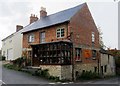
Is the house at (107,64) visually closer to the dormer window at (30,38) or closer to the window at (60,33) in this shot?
the window at (60,33)

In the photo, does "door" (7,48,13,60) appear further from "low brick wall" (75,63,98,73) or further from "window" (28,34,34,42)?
"low brick wall" (75,63,98,73)

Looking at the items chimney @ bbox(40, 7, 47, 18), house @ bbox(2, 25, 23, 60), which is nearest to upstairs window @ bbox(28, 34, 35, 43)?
chimney @ bbox(40, 7, 47, 18)

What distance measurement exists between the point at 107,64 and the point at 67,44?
14.5m

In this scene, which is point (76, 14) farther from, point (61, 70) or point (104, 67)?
point (104, 67)

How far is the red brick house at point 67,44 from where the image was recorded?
74.8 ft

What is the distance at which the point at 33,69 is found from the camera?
25172mm

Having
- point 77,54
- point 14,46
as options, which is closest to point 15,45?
point 14,46

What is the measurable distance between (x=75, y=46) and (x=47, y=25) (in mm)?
5399

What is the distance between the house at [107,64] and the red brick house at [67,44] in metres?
2.32

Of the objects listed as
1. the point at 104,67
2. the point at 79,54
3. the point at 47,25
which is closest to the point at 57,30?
the point at 47,25

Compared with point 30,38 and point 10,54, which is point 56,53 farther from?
point 10,54

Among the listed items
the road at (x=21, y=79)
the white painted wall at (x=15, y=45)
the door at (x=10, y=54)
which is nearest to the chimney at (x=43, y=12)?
the white painted wall at (x=15, y=45)

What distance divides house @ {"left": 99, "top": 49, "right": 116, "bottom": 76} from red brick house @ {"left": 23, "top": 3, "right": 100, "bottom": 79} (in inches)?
91.3

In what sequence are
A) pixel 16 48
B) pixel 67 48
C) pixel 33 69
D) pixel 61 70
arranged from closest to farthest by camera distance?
pixel 61 70 → pixel 67 48 → pixel 33 69 → pixel 16 48
